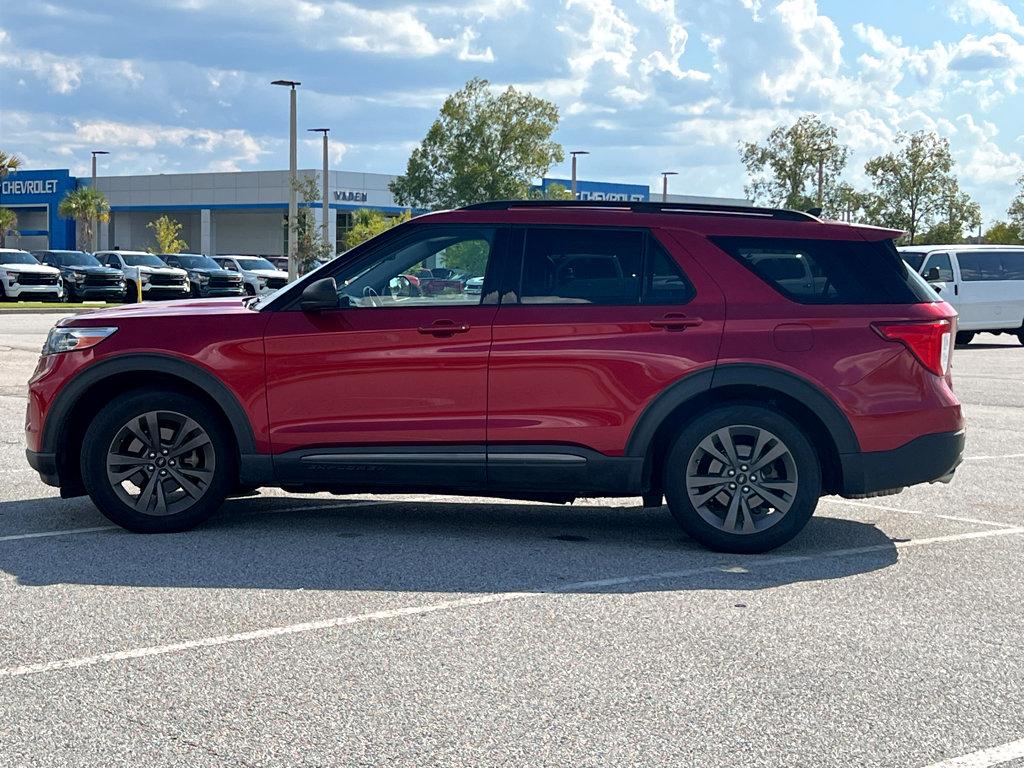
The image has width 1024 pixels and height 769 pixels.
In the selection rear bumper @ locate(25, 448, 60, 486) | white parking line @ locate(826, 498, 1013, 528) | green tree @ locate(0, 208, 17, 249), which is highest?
green tree @ locate(0, 208, 17, 249)

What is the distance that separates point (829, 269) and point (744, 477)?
1189mm

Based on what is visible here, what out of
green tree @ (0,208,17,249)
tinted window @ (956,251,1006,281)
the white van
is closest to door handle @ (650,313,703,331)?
the white van

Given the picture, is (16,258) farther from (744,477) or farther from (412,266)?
(744,477)

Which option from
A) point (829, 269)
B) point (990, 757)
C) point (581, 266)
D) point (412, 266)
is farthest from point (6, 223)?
point (990, 757)

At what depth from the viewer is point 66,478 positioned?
748cm

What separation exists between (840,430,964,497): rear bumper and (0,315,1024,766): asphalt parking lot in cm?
37

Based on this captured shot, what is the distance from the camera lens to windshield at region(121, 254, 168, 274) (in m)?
46.3

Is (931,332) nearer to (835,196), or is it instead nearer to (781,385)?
(781,385)

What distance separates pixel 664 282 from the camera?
23.7 feet

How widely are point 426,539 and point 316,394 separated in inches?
38.2

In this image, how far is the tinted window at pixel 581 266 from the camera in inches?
283

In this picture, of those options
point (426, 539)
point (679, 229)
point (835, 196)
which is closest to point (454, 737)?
point (426, 539)

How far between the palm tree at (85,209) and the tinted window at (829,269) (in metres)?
73.9

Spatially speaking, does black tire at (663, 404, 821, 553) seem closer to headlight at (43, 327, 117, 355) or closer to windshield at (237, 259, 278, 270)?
headlight at (43, 327, 117, 355)
